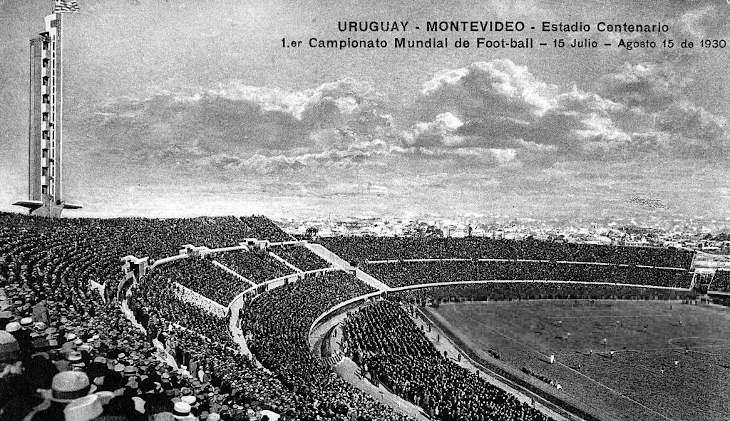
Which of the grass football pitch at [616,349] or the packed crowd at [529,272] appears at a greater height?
the packed crowd at [529,272]

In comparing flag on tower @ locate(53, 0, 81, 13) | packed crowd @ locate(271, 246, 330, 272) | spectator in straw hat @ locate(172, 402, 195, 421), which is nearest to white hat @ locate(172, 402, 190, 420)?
spectator in straw hat @ locate(172, 402, 195, 421)

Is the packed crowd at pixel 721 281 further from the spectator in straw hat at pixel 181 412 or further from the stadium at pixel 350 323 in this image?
the spectator in straw hat at pixel 181 412

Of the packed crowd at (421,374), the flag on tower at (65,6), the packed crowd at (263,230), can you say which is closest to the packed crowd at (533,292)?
the packed crowd at (263,230)

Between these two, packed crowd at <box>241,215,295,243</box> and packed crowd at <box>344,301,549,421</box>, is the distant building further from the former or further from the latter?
packed crowd at <box>241,215,295,243</box>

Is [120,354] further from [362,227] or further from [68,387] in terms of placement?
[362,227]

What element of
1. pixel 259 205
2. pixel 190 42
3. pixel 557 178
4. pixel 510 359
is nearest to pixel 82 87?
pixel 190 42

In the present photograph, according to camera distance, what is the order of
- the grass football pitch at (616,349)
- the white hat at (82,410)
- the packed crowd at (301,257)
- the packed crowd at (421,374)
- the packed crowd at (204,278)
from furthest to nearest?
the packed crowd at (301,257)
the packed crowd at (204,278)
the grass football pitch at (616,349)
the packed crowd at (421,374)
the white hat at (82,410)

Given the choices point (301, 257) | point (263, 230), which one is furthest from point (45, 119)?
point (301, 257)
